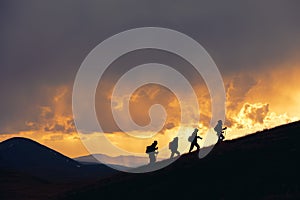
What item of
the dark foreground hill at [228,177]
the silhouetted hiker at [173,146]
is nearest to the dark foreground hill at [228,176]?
the dark foreground hill at [228,177]

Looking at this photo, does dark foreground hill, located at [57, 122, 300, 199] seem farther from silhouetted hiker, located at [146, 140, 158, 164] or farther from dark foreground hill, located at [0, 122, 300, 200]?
silhouetted hiker, located at [146, 140, 158, 164]

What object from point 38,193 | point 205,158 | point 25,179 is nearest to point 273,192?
point 205,158

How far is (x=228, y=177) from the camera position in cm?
4419

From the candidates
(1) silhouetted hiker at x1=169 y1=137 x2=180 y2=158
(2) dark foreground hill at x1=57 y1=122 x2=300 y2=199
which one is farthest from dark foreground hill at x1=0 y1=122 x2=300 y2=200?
(1) silhouetted hiker at x1=169 y1=137 x2=180 y2=158

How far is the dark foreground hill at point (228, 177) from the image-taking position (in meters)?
40.0

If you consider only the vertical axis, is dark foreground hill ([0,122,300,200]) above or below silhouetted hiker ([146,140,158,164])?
below

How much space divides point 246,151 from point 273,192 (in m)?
12.4

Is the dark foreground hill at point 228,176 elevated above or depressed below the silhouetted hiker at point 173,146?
below

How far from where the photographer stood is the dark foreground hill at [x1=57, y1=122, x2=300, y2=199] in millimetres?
39969

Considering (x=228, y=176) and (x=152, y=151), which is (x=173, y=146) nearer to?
(x=152, y=151)

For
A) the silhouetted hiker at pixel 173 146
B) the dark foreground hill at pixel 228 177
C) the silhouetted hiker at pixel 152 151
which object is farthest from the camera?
the silhouetted hiker at pixel 173 146

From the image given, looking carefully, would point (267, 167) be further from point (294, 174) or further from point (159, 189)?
point (159, 189)

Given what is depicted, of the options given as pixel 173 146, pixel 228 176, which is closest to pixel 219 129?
pixel 173 146

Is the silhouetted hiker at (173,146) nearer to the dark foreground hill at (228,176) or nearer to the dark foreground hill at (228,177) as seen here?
the dark foreground hill at (228,176)
